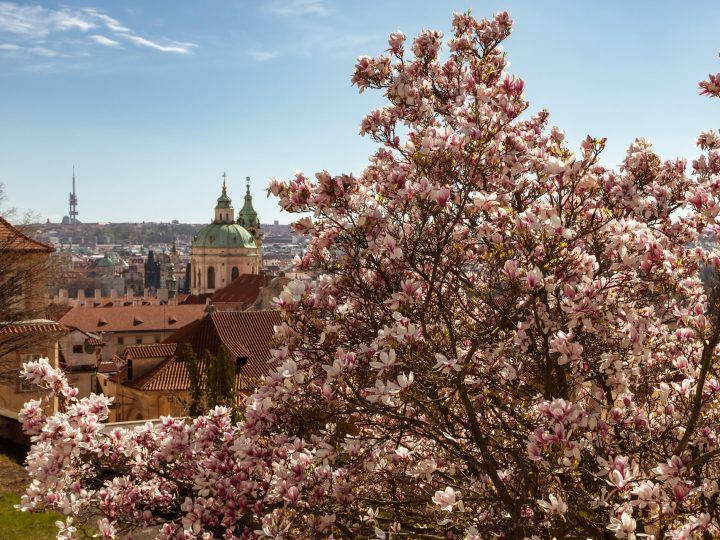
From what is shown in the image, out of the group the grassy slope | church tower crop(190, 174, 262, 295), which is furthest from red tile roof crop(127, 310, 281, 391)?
church tower crop(190, 174, 262, 295)

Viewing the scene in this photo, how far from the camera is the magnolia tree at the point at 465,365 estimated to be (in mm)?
5152

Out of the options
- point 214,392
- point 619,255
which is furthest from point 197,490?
point 214,392

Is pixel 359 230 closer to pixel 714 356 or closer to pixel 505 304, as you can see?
pixel 505 304

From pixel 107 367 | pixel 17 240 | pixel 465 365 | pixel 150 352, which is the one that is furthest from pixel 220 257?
pixel 465 365

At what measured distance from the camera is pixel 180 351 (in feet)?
112

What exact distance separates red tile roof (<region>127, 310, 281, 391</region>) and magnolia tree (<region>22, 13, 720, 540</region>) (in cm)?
2491

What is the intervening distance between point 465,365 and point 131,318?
7564 centimetres

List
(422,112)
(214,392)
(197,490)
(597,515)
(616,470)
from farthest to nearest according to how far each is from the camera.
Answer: (214,392), (422,112), (197,490), (597,515), (616,470)

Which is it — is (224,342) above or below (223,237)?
below

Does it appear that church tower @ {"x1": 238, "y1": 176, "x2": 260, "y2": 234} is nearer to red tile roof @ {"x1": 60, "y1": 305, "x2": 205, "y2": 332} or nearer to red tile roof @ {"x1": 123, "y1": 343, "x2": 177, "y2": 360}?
red tile roof @ {"x1": 60, "y1": 305, "x2": 205, "y2": 332}

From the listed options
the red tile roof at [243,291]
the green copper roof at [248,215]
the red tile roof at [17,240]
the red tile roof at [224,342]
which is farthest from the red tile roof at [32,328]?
the green copper roof at [248,215]

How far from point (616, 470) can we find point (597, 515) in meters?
0.83

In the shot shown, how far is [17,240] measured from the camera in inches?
987

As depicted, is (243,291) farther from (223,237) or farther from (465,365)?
(465,365)
